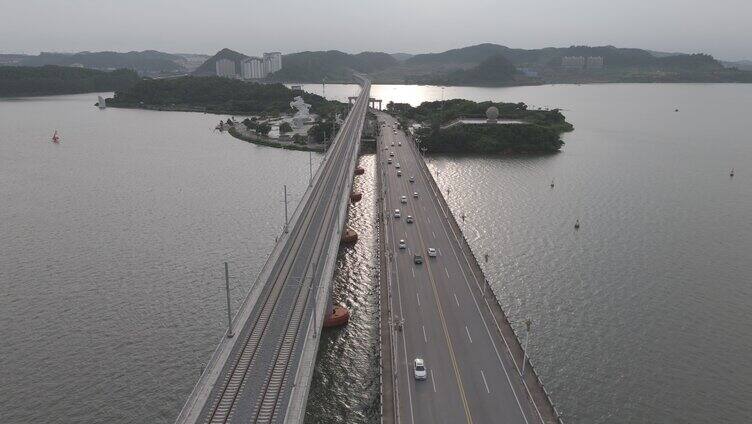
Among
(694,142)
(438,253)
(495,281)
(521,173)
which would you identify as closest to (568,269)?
(495,281)

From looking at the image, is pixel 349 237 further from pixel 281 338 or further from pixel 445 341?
pixel 281 338

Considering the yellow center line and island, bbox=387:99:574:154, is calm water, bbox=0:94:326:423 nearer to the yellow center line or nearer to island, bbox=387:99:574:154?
the yellow center line

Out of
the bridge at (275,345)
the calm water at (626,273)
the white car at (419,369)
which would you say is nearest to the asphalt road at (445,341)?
the white car at (419,369)

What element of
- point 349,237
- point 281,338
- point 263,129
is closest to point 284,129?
point 263,129

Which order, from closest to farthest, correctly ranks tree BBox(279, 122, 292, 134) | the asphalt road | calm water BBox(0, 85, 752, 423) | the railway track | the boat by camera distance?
the railway track
the asphalt road
calm water BBox(0, 85, 752, 423)
the boat
tree BBox(279, 122, 292, 134)

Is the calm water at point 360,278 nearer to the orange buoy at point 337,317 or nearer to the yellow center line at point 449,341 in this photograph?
the orange buoy at point 337,317

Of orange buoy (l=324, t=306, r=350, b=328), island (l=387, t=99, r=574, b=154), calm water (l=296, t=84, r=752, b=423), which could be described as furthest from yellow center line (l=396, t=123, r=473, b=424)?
island (l=387, t=99, r=574, b=154)

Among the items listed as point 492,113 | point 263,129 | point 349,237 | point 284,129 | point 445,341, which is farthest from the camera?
point 284,129
